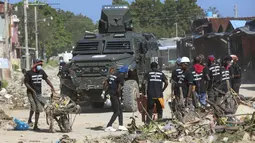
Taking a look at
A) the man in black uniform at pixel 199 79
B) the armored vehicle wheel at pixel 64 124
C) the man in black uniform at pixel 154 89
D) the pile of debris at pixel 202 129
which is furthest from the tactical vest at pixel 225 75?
the armored vehicle wheel at pixel 64 124

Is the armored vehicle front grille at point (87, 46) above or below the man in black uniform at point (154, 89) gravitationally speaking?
above

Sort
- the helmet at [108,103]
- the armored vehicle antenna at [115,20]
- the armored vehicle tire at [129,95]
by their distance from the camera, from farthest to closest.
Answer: the armored vehicle antenna at [115,20], the helmet at [108,103], the armored vehicle tire at [129,95]

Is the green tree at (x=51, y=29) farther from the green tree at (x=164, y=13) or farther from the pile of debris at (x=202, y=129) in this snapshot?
the pile of debris at (x=202, y=129)

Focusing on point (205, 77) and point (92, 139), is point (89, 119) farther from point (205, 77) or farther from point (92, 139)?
point (92, 139)

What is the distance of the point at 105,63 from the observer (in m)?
18.1

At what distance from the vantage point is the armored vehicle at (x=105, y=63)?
18.0m

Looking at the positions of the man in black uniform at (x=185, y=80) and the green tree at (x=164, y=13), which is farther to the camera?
the green tree at (x=164, y=13)

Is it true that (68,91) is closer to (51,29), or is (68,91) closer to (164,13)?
(51,29)

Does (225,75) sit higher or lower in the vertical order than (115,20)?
lower

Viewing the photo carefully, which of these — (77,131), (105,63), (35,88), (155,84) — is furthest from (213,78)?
(105,63)

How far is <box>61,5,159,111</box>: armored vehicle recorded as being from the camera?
18.0 meters

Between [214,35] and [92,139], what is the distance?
2616cm

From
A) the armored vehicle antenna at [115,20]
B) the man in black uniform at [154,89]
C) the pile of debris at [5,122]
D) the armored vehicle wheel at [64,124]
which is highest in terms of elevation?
the armored vehicle antenna at [115,20]

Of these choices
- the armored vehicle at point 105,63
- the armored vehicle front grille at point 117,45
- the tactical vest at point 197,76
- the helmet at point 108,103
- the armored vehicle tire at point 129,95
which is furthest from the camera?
the helmet at point 108,103
